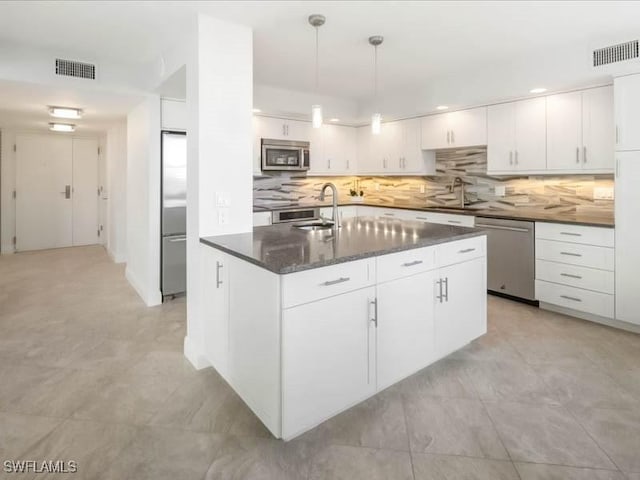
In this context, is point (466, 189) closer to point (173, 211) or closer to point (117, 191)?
point (173, 211)

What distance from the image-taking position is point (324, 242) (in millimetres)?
2398

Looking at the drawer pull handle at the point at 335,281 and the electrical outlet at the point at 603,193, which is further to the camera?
the electrical outlet at the point at 603,193

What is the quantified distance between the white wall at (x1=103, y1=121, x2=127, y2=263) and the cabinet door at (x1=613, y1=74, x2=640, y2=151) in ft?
18.6

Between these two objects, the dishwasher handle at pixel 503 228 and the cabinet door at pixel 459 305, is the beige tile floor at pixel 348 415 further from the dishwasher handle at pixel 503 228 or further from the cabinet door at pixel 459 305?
the dishwasher handle at pixel 503 228

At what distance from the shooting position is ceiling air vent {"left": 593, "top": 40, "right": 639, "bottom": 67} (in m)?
3.16

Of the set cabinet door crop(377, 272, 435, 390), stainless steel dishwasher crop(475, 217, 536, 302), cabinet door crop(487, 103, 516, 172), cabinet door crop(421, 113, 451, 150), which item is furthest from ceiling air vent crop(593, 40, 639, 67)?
cabinet door crop(377, 272, 435, 390)

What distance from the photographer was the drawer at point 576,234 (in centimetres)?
345

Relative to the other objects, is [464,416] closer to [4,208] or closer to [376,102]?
[376,102]

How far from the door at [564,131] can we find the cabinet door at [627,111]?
1.47 feet

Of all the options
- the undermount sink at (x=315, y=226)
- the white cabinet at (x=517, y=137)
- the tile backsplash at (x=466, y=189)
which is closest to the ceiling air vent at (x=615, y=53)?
the white cabinet at (x=517, y=137)

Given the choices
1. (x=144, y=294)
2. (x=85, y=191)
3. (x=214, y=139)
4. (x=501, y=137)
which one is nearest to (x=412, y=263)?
(x=214, y=139)

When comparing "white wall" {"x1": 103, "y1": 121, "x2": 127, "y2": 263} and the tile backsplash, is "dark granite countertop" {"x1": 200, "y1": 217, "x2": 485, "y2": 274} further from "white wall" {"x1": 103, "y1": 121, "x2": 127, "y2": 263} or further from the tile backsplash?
"white wall" {"x1": 103, "y1": 121, "x2": 127, "y2": 263}

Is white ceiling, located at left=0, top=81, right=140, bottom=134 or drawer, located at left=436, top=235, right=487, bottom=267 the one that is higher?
white ceiling, located at left=0, top=81, right=140, bottom=134

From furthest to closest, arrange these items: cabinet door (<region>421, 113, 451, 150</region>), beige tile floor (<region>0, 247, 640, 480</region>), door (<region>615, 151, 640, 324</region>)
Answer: cabinet door (<region>421, 113, 451, 150</region>)
door (<region>615, 151, 640, 324</region>)
beige tile floor (<region>0, 247, 640, 480</region>)
